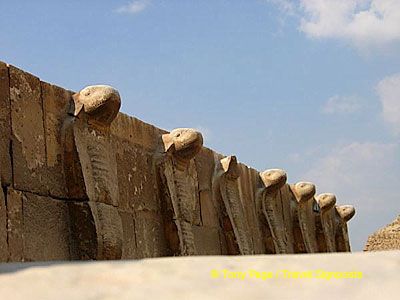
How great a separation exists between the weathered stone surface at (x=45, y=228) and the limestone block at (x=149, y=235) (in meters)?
1.33

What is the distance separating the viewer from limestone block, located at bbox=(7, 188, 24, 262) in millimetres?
5734

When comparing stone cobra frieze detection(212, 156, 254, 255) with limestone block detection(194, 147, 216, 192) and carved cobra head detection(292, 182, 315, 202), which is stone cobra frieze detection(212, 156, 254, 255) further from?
carved cobra head detection(292, 182, 315, 202)

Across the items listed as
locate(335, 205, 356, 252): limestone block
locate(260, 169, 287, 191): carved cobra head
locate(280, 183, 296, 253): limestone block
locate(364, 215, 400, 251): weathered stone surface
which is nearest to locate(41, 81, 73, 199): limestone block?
locate(260, 169, 287, 191): carved cobra head

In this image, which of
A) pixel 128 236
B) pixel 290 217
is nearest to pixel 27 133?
pixel 128 236

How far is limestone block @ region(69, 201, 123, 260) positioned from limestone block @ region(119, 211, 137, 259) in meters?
0.69

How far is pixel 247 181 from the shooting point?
1188cm

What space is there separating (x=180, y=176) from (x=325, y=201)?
23.4 feet

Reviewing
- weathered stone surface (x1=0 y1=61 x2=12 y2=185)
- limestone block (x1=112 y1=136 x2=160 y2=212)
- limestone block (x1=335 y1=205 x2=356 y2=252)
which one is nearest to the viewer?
weathered stone surface (x1=0 y1=61 x2=12 y2=185)

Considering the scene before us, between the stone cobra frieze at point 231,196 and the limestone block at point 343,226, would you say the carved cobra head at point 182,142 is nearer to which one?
the stone cobra frieze at point 231,196

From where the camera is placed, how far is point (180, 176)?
29.1ft

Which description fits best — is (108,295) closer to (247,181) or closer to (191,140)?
(191,140)

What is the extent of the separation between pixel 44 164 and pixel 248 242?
5.06 m

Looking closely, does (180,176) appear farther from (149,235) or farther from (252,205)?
(252,205)

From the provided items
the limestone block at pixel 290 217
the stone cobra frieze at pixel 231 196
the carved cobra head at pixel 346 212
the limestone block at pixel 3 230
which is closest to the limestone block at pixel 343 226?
the carved cobra head at pixel 346 212
